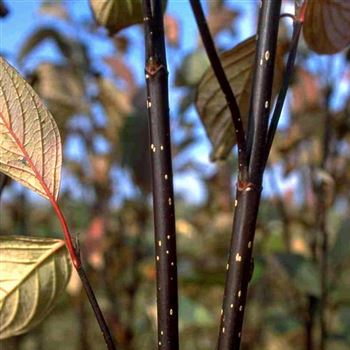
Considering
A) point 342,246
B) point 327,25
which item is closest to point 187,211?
point 342,246

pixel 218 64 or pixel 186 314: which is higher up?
pixel 218 64

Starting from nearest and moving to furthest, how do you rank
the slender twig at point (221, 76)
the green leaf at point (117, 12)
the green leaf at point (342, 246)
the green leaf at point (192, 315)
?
1. the slender twig at point (221, 76)
2. the green leaf at point (117, 12)
3. the green leaf at point (192, 315)
4. the green leaf at point (342, 246)

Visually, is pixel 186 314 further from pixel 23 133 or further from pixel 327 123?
pixel 23 133

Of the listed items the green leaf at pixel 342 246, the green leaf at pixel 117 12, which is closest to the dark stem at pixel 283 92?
the green leaf at pixel 117 12

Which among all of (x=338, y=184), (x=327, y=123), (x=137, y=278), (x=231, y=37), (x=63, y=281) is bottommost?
(x=137, y=278)

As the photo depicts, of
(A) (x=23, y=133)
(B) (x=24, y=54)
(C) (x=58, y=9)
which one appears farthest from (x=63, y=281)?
(C) (x=58, y=9)

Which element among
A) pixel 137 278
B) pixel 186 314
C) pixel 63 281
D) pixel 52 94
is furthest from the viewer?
pixel 137 278

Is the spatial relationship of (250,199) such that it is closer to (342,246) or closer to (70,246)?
(70,246)

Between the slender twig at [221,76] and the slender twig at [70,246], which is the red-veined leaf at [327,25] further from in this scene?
the slender twig at [70,246]
